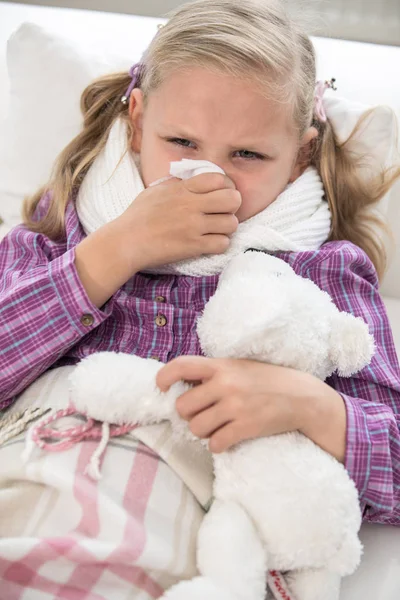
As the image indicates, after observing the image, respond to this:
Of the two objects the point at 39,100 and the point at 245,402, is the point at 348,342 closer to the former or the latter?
the point at 245,402

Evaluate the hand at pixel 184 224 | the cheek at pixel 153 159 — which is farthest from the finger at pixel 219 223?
the cheek at pixel 153 159

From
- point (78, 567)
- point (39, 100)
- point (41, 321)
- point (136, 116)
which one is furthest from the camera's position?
point (39, 100)

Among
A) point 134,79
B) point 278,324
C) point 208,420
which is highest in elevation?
point 134,79

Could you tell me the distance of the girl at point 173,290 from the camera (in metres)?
0.67

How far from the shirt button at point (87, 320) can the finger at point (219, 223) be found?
188 millimetres

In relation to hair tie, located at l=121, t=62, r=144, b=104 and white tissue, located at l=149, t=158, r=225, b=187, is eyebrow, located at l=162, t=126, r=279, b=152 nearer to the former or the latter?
white tissue, located at l=149, t=158, r=225, b=187

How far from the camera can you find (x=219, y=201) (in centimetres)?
85

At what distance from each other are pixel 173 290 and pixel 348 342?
29cm

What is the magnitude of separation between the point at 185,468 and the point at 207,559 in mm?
117

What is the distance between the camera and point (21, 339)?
828 mm

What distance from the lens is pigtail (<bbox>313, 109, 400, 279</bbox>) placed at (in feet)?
3.43

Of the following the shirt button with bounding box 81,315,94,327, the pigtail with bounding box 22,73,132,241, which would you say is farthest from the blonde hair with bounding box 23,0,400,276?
the shirt button with bounding box 81,315,94,327

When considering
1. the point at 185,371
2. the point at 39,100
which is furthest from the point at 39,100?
the point at 185,371

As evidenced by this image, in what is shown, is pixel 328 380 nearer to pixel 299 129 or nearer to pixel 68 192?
pixel 299 129
